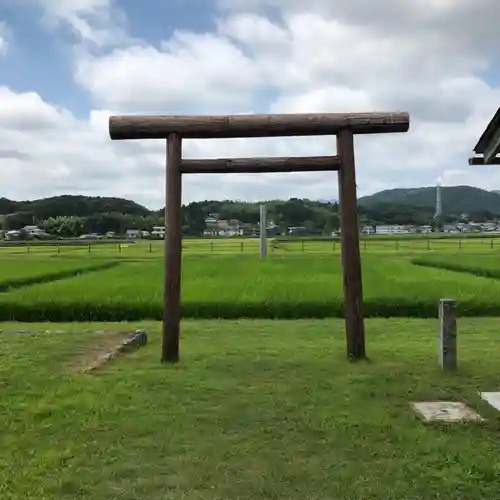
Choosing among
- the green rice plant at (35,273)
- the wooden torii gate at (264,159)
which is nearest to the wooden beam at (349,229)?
the wooden torii gate at (264,159)

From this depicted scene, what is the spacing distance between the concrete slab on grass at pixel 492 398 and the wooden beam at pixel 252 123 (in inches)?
105

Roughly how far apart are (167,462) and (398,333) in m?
6.48

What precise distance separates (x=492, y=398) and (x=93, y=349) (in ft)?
14.7

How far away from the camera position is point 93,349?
24.5 feet

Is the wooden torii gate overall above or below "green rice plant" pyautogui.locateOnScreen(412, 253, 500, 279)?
above

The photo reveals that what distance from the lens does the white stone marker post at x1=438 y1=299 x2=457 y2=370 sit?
5.97 metres

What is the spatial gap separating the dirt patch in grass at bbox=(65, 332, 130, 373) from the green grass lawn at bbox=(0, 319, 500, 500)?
0.15 m

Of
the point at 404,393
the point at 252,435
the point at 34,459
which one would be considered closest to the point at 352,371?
the point at 404,393

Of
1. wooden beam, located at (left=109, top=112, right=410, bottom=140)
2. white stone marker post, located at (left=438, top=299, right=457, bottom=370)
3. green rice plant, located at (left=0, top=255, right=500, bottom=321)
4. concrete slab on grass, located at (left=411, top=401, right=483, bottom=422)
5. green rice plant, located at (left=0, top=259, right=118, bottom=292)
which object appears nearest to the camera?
concrete slab on grass, located at (left=411, top=401, right=483, bottom=422)

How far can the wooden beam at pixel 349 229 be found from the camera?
6.33 meters

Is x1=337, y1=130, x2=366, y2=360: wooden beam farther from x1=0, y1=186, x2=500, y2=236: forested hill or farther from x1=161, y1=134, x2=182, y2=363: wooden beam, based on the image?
x1=0, y1=186, x2=500, y2=236: forested hill

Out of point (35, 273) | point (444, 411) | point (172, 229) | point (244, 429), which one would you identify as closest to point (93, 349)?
point (172, 229)

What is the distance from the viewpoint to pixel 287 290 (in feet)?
46.1

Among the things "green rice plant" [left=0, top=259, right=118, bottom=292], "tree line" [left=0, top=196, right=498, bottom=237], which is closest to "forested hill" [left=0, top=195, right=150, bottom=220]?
"tree line" [left=0, top=196, right=498, bottom=237]
